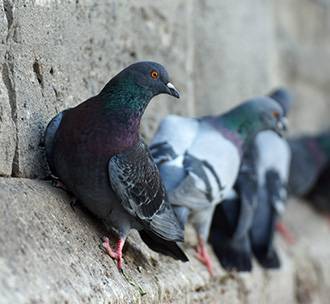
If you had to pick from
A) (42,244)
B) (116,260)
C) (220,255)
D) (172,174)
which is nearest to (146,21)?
(172,174)

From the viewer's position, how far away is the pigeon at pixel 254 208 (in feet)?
17.3

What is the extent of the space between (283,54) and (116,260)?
16.5ft

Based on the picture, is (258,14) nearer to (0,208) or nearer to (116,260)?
(116,260)

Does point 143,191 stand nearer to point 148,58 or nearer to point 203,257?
point 203,257

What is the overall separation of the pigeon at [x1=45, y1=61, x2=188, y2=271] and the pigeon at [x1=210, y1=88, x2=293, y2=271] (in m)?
1.48

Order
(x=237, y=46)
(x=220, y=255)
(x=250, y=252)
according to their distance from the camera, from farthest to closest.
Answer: (x=237, y=46), (x=250, y=252), (x=220, y=255)

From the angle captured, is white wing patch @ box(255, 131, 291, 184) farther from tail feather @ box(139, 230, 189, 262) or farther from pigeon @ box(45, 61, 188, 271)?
pigeon @ box(45, 61, 188, 271)

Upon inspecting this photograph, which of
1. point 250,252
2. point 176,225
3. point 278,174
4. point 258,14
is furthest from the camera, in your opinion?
point 258,14

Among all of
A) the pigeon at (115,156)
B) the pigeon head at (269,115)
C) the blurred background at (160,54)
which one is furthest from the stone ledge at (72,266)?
the pigeon head at (269,115)

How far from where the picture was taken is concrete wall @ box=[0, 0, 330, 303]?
3566 mm

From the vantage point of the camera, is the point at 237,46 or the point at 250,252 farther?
the point at 237,46

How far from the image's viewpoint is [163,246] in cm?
407

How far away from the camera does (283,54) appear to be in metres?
8.20

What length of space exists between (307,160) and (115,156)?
4.19 metres
